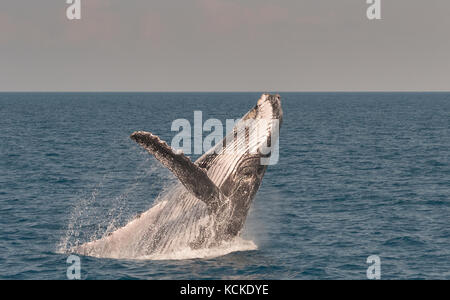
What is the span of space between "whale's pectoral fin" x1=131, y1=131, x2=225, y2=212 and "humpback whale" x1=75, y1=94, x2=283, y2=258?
0.66 meters

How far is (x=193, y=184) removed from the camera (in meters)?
15.1

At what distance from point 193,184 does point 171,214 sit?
2531mm

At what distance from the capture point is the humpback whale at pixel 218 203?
1700cm

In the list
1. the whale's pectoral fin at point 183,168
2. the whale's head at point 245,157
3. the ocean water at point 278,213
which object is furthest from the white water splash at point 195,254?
the whale's pectoral fin at point 183,168

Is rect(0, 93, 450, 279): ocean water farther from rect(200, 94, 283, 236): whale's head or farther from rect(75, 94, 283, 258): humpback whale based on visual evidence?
rect(200, 94, 283, 236): whale's head

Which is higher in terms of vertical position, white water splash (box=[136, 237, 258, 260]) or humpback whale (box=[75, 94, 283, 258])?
humpback whale (box=[75, 94, 283, 258])

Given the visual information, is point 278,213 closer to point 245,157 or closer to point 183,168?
point 245,157

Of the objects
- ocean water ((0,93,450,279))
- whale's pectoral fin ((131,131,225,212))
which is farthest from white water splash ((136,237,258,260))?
whale's pectoral fin ((131,131,225,212))

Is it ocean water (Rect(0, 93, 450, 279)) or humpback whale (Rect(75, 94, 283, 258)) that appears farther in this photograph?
ocean water (Rect(0, 93, 450, 279))

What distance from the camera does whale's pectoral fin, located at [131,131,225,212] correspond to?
550 inches

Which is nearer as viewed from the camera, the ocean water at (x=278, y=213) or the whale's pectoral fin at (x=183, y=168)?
the whale's pectoral fin at (x=183, y=168)

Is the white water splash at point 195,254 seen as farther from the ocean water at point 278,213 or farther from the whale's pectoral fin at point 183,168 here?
the whale's pectoral fin at point 183,168

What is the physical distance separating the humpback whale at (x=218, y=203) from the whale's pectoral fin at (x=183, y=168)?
2.17ft

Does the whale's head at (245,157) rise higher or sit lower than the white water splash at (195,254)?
higher
